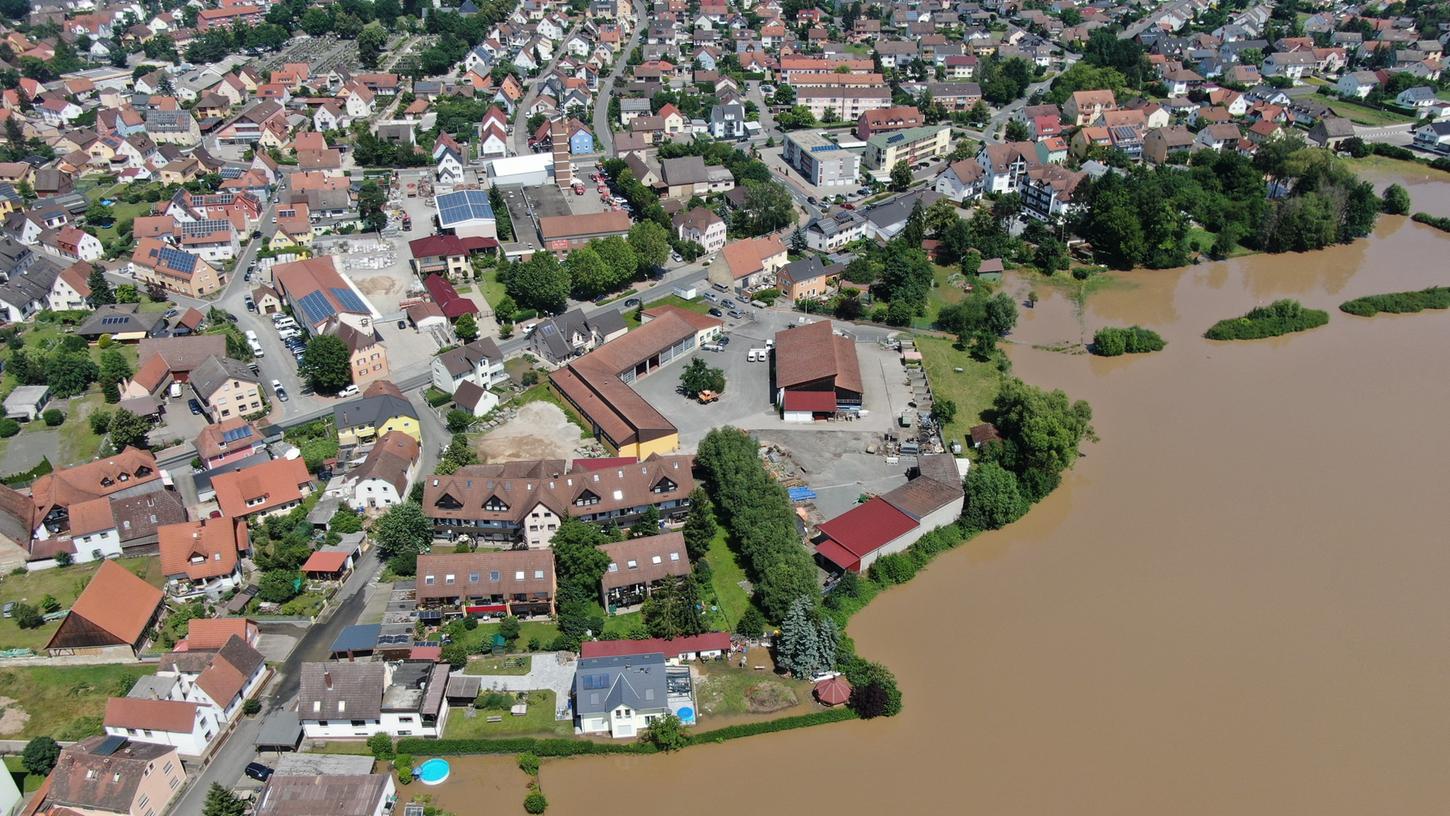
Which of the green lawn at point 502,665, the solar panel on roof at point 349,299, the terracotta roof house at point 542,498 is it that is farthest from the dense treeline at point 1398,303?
the solar panel on roof at point 349,299

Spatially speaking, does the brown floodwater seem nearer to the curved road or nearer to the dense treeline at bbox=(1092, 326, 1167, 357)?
A: the dense treeline at bbox=(1092, 326, 1167, 357)

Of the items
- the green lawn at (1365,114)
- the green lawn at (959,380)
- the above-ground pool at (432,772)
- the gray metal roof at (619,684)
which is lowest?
the above-ground pool at (432,772)

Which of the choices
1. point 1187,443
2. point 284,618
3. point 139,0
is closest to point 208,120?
point 139,0

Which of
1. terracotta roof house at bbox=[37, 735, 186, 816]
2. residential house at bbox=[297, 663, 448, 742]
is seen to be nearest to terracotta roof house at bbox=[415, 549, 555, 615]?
residential house at bbox=[297, 663, 448, 742]

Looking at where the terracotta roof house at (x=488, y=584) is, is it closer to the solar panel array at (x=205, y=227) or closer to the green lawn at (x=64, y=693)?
the green lawn at (x=64, y=693)

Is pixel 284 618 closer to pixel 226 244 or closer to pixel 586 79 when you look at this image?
pixel 226 244

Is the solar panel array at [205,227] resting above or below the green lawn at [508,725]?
above
